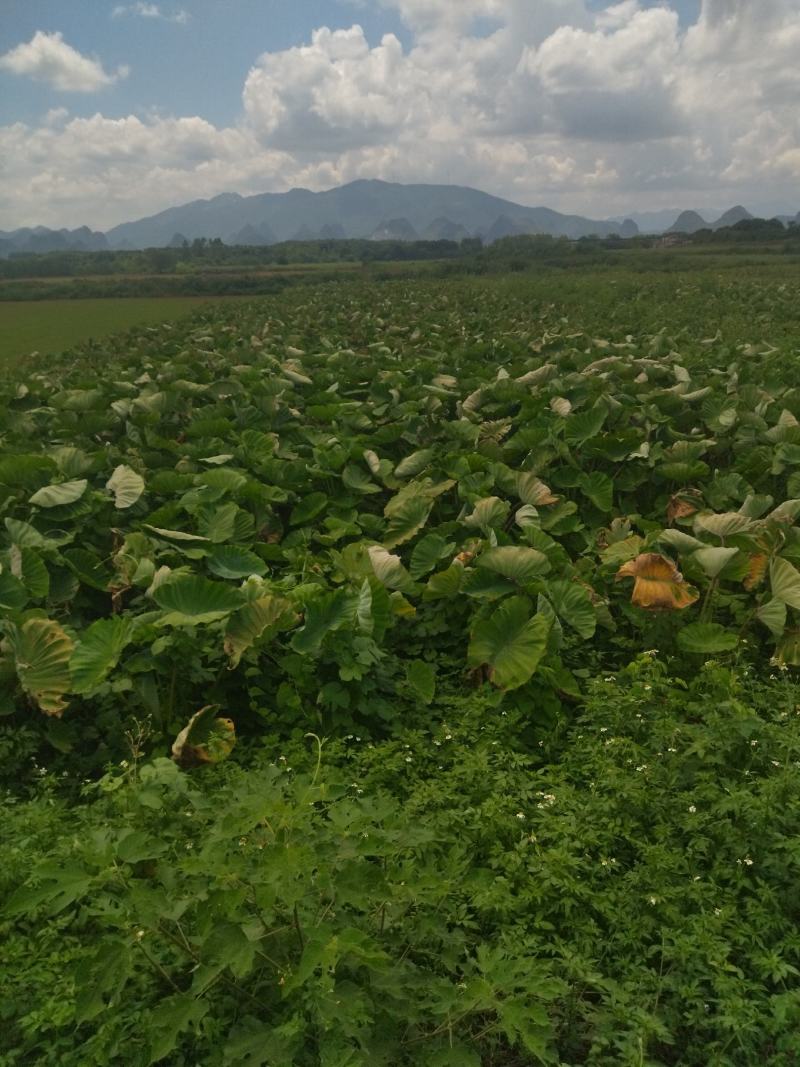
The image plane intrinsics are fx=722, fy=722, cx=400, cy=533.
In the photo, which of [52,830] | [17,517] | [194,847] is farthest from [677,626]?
[17,517]

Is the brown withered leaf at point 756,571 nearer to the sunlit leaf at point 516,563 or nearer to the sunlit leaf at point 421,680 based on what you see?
the sunlit leaf at point 516,563

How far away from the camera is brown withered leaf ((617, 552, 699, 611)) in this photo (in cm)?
428

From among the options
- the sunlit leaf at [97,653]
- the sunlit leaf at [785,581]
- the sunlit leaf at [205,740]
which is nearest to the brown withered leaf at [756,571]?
the sunlit leaf at [785,581]

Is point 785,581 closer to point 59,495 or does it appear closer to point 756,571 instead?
point 756,571

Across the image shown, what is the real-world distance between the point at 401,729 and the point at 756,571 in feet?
8.53

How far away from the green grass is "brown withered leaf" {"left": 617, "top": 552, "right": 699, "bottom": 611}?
1560 cm

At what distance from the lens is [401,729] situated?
12.3 feet

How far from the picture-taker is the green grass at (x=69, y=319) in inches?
862

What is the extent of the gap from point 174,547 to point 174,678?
119 centimetres

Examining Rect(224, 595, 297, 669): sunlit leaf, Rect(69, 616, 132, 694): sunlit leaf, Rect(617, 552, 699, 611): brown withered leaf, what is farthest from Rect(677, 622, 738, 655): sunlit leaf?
Rect(69, 616, 132, 694): sunlit leaf

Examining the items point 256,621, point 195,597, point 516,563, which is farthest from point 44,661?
point 516,563

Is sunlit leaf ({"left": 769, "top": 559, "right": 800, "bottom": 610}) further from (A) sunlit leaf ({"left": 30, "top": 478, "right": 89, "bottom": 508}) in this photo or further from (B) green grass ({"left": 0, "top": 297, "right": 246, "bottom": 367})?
(B) green grass ({"left": 0, "top": 297, "right": 246, "bottom": 367})

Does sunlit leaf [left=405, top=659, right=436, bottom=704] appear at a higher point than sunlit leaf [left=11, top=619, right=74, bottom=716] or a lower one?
lower

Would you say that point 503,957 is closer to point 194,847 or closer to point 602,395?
point 194,847
